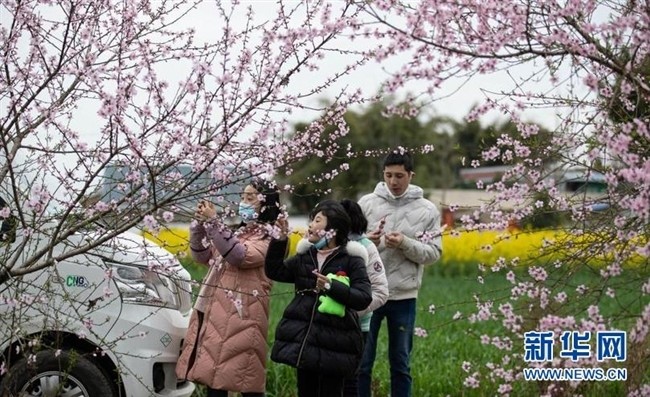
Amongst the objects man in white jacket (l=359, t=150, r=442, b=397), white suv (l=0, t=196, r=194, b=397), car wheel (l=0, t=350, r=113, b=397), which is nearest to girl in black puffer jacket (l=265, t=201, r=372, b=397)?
man in white jacket (l=359, t=150, r=442, b=397)

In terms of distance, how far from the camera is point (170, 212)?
4.53 m

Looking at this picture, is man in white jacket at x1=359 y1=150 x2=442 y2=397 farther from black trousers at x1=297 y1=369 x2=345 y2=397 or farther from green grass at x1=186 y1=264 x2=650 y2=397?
black trousers at x1=297 y1=369 x2=345 y2=397

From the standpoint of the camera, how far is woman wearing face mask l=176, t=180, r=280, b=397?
19.5 ft

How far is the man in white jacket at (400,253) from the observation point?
21.1 ft

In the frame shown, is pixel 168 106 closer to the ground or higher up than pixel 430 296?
closer to the ground

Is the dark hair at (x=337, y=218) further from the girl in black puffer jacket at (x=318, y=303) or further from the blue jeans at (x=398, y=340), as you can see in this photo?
the blue jeans at (x=398, y=340)

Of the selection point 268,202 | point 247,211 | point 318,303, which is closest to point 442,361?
point 318,303

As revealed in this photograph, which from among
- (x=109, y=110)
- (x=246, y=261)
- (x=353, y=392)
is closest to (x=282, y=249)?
(x=246, y=261)

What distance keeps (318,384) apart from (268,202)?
1053 millimetres

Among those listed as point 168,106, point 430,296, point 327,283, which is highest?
point 430,296

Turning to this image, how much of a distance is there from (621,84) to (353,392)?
3.17 meters

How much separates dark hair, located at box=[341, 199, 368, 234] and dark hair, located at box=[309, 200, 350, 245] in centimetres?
21

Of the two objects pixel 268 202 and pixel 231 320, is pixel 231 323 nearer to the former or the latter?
pixel 231 320

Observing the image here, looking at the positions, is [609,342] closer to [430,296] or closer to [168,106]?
[168,106]
